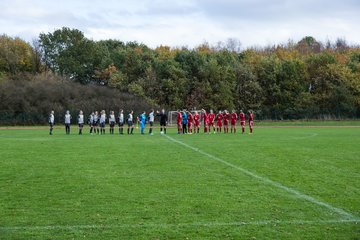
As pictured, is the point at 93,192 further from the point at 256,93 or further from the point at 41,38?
the point at 41,38

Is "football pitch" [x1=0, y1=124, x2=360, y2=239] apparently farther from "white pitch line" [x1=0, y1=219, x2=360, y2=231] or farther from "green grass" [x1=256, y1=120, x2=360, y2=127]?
"green grass" [x1=256, y1=120, x2=360, y2=127]

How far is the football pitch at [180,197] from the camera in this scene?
764cm

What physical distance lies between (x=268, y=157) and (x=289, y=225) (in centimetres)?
1021

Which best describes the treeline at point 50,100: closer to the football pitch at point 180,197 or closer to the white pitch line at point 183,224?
the football pitch at point 180,197

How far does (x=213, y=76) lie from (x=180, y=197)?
195ft

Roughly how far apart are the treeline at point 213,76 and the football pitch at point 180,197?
1951 inches

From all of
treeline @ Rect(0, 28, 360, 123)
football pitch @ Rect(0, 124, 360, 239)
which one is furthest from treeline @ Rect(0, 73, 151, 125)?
football pitch @ Rect(0, 124, 360, 239)

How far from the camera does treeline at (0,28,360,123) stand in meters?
67.8

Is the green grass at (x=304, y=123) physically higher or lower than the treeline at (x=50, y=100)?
lower

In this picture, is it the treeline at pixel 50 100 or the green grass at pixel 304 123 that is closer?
the treeline at pixel 50 100

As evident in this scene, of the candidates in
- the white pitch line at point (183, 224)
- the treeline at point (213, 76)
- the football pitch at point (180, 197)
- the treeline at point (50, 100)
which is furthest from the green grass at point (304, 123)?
the white pitch line at point (183, 224)

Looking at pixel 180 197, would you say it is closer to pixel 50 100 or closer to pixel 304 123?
pixel 304 123

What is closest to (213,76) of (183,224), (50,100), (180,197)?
(50,100)

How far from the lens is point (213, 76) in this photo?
69.1m
